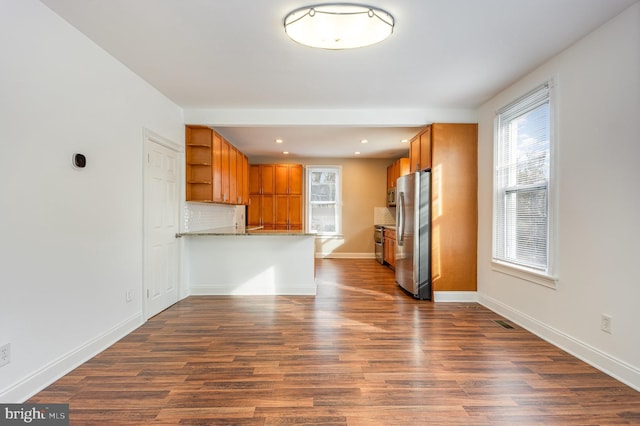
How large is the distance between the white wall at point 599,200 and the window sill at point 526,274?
6 centimetres

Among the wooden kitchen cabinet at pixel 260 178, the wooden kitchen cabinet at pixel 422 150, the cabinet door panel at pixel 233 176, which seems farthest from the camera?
the wooden kitchen cabinet at pixel 260 178

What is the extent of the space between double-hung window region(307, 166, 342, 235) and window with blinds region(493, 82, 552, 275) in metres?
4.69

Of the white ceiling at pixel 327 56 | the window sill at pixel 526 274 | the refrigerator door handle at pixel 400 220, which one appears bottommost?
the window sill at pixel 526 274

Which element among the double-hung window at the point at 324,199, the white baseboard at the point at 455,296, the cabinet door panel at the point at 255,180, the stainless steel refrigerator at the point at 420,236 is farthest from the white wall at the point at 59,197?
the double-hung window at the point at 324,199

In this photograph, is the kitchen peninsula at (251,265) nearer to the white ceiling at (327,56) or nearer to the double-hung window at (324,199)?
the white ceiling at (327,56)

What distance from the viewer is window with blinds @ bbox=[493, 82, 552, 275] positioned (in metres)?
3.11

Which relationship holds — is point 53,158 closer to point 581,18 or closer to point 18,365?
point 18,365

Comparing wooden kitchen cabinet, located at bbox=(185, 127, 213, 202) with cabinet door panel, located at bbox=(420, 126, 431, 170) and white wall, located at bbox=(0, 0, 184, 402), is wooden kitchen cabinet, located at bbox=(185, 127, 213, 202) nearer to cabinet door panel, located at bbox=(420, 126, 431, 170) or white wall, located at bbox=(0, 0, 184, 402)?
white wall, located at bbox=(0, 0, 184, 402)

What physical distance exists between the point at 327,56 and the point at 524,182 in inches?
95.0

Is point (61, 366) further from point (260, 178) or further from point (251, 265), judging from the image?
point (260, 178)

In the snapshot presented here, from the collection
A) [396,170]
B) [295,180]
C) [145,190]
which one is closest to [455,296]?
[396,170]

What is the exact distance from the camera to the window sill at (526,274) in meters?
2.97

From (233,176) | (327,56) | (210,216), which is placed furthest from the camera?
(233,176)

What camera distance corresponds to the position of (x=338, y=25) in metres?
2.25
